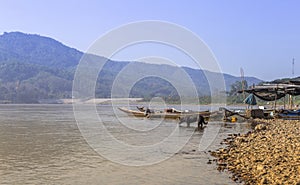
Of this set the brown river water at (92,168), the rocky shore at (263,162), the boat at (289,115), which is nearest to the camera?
the rocky shore at (263,162)

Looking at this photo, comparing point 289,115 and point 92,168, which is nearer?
point 92,168

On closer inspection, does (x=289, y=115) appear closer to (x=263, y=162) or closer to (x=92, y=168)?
(x=263, y=162)

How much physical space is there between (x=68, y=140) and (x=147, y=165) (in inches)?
477

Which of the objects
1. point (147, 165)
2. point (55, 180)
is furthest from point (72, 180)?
point (147, 165)

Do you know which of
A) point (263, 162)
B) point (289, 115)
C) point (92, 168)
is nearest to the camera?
point (263, 162)

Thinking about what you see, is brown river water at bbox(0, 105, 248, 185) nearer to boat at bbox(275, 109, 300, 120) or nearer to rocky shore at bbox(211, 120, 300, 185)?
rocky shore at bbox(211, 120, 300, 185)

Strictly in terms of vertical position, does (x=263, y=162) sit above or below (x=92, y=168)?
above

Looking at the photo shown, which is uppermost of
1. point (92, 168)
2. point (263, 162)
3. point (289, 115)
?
point (289, 115)

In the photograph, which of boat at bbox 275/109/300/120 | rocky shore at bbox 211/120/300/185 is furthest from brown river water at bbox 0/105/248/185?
boat at bbox 275/109/300/120

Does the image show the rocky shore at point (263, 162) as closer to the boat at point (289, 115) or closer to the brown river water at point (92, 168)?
the brown river water at point (92, 168)

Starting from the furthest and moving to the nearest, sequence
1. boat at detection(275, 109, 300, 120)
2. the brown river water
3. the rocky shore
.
→ boat at detection(275, 109, 300, 120)
the brown river water
the rocky shore

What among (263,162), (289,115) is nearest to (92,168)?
(263,162)

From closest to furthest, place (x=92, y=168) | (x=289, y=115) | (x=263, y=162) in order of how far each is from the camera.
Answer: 1. (x=263, y=162)
2. (x=92, y=168)
3. (x=289, y=115)

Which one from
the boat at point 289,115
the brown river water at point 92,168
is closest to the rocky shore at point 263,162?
the brown river water at point 92,168
